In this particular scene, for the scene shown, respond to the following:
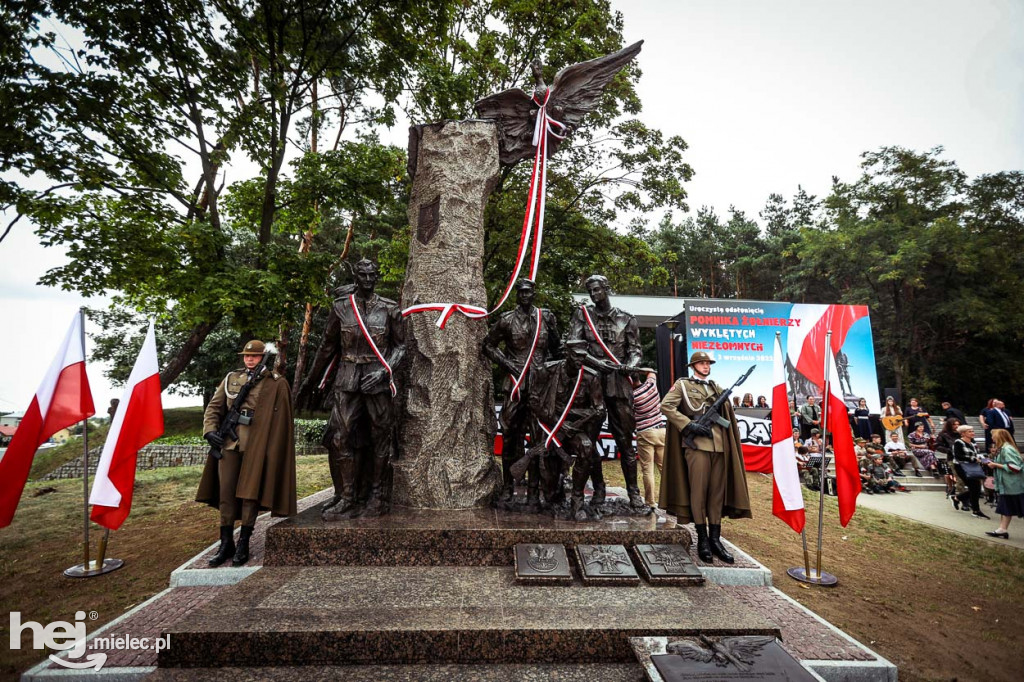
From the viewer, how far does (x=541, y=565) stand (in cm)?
404

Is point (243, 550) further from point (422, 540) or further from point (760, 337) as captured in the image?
point (760, 337)

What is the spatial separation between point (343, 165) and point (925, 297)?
2772cm

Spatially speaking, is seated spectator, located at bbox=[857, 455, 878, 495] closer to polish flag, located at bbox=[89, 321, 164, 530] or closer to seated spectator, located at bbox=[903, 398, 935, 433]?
seated spectator, located at bbox=[903, 398, 935, 433]

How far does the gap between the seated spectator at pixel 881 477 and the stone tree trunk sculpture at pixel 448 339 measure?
426 inches

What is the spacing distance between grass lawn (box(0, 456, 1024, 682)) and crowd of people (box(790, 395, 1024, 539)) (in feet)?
4.31

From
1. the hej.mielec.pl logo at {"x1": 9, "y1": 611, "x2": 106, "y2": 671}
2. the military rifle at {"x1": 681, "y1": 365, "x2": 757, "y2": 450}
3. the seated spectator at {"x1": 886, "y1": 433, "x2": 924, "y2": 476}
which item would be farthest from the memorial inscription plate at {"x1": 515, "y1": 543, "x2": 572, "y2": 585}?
the seated spectator at {"x1": 886, "y1": 433, "x2": 924, "y2": 476}

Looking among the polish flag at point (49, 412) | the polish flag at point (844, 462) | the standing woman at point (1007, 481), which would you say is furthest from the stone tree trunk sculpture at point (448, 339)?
the standing woman at point (1007, 481)

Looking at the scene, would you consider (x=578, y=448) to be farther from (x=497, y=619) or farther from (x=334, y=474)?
(x=334, y=474)

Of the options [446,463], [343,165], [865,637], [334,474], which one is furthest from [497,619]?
[343,165]

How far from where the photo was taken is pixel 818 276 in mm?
28016

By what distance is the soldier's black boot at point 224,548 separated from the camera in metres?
4.64

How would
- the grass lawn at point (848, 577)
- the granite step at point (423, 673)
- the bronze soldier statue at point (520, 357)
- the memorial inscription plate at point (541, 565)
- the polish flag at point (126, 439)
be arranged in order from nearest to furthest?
the granite step at point (423, 673)
the memorial inscription plate at point (541, 565)
the grass lawn at point (848, 577)
the polish flag at point (126, 439)
the bronze soldier statue at point (520, 357)

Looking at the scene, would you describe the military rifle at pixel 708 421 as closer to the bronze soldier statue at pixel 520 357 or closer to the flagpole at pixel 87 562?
the bronze soldier statue at pixel 520 357

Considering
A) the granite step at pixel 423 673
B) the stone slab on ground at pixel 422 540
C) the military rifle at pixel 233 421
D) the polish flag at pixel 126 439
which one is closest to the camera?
the granite step at pixel 423 673
